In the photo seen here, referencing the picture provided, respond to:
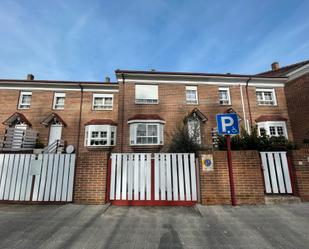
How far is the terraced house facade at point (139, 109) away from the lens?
11789mm

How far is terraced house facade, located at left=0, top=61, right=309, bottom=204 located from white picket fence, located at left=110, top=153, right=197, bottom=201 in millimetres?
6090

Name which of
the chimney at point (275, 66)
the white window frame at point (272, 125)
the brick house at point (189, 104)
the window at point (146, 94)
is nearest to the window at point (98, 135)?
the brick house at point (189, 104)

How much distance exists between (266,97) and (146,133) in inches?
452

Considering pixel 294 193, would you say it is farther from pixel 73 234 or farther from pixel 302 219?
pixel 73 234

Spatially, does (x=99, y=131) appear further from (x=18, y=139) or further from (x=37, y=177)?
(x=37, y=177)

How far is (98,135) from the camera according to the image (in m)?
13.4

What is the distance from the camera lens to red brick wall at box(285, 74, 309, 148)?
11.7 m

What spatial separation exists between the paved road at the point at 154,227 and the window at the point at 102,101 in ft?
34.6

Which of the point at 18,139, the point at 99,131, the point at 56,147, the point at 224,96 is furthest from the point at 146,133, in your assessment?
the point at 18,139

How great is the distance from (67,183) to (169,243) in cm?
400

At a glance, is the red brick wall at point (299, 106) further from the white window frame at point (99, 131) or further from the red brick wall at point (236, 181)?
the white window frame at point (99, 131)

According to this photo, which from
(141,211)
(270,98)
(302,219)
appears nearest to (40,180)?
(141,211)

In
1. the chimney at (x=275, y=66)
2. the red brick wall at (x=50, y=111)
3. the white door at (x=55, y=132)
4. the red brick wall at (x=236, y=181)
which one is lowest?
the red brick wall at (x=236, y=181)

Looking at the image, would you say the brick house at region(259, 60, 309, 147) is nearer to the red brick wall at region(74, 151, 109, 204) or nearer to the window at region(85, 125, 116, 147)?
the red brick wall at region(74, 151, 109, 204)
